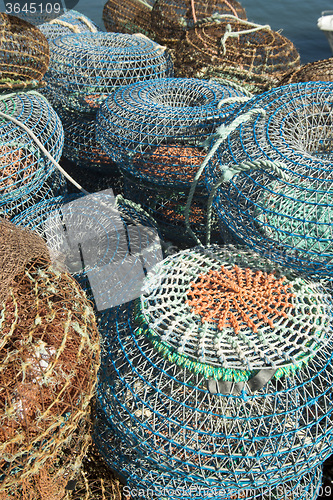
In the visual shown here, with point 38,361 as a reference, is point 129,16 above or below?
above

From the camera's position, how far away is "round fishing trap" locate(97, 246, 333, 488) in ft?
4.69

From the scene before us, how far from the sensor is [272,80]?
2988 millimetres

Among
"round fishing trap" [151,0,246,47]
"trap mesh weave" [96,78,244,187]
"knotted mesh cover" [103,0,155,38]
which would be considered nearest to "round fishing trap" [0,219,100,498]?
"trap mesh weave" [96,78,244,187]

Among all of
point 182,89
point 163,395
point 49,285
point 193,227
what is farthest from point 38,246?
point 182,89

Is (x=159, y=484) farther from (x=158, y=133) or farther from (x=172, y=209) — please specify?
(x=158, y=133)

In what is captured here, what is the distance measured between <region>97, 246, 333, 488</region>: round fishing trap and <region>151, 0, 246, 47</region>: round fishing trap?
299 cm

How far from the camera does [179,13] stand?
13.1ft

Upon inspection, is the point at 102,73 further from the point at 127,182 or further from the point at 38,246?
the point at 38,246

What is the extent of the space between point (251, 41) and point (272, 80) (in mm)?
643

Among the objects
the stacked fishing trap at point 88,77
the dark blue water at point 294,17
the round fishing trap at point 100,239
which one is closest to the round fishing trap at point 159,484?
the round fishing trap at point 100,239

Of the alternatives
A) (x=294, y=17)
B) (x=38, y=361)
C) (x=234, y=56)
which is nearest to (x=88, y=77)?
(x=234, y=56)

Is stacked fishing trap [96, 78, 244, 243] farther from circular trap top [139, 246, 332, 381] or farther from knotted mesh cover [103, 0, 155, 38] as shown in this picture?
knotted mesh cover [103, 0, 155, 38]

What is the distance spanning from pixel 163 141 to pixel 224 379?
137 cm

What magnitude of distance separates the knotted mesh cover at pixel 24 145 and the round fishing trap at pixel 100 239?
0.15 metres
